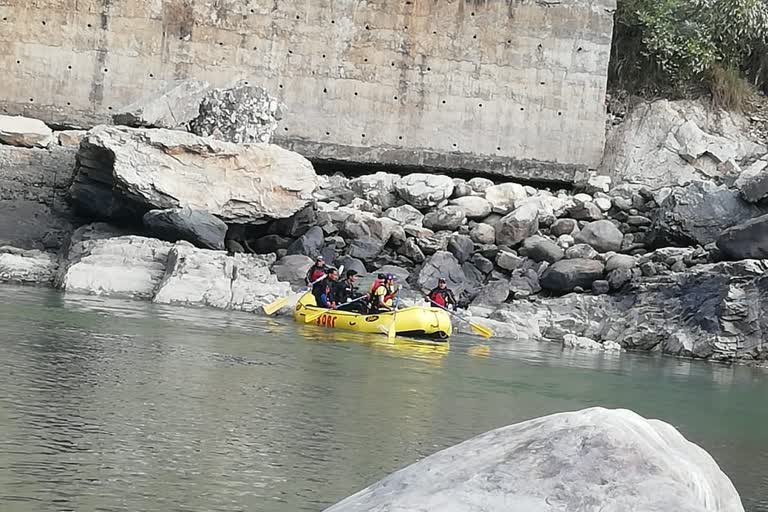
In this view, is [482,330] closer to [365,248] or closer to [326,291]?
[326,291]

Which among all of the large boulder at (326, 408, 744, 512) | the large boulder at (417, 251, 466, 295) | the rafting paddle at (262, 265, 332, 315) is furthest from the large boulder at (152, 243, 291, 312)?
the large boulder at (326, 408, 744, 512)

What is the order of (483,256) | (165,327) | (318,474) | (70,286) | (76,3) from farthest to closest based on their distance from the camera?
(76,3) < (483,256) < (70,286) < (165,327) < (318,474)

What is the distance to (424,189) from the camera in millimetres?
23719

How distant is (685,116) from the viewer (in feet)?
89.8

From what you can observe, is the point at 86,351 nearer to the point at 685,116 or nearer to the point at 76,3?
the point at 76,3

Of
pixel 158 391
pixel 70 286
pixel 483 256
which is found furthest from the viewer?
pixel 483 256

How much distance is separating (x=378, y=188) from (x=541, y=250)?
430cm

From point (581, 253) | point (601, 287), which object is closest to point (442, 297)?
point (601, 287)

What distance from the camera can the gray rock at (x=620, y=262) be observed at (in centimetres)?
2005

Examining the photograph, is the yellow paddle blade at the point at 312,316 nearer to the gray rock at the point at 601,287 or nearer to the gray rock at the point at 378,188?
the gray rock at the point at 601,287

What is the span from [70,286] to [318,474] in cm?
1154

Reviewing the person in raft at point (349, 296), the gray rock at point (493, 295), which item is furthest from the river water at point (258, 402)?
the gray rock at point (493, 295)

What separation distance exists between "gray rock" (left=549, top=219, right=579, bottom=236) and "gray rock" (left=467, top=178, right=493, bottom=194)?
210 cm

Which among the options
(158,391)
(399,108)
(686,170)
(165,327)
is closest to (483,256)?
(399,108)
